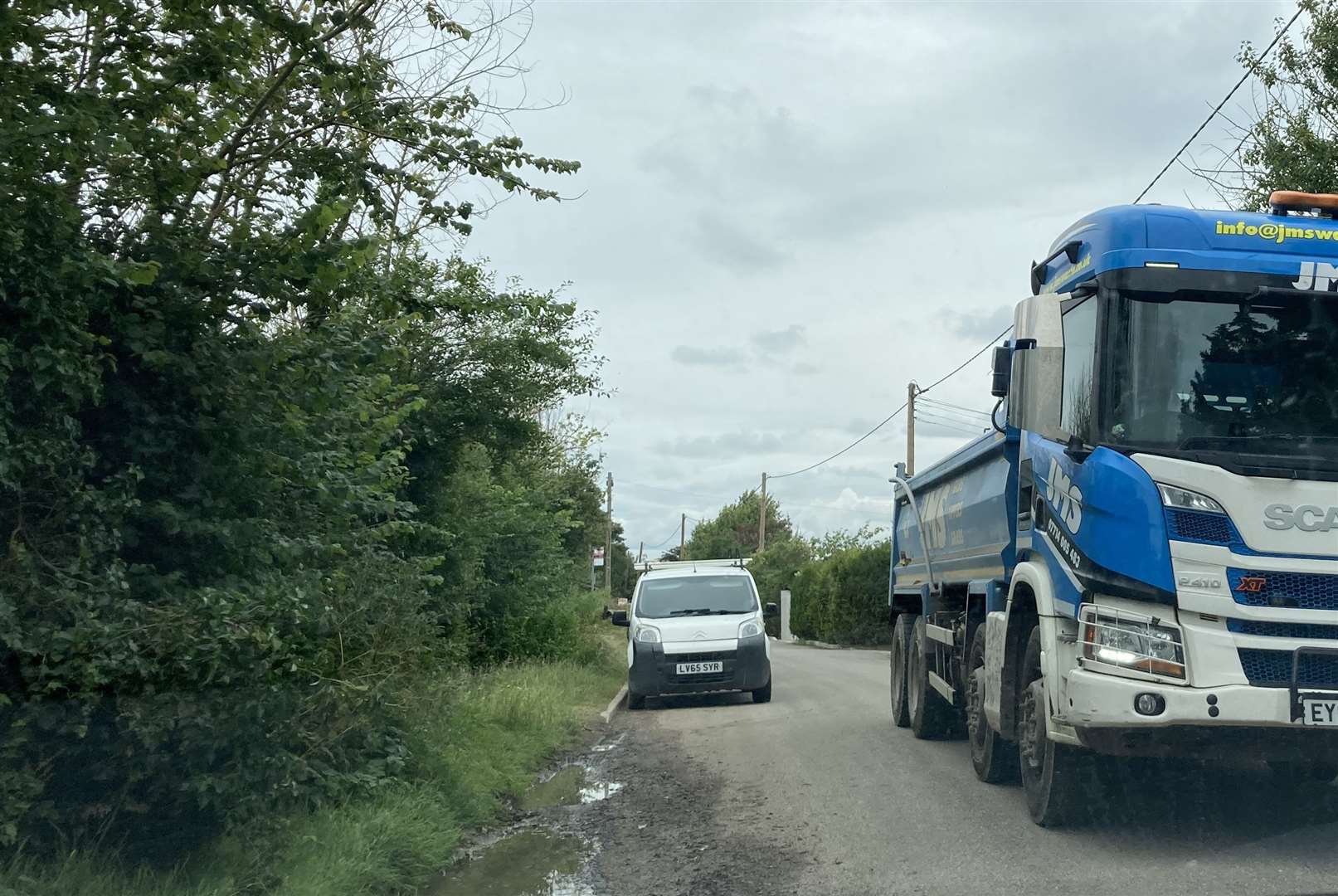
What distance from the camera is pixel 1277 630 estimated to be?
600cm

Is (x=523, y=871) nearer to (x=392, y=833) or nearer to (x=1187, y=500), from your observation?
(x=392, y=833)

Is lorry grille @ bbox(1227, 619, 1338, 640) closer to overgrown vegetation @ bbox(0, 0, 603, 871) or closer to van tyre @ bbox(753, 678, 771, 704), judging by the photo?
overgrown vegetation @ bbox(0, 0, 603, 871)

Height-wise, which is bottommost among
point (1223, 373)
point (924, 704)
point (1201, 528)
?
point (924, 704)

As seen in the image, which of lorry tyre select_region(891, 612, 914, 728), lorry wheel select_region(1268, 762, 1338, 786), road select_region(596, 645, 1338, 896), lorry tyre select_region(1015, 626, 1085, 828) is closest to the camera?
road select_region(596, 645, 1338, 896)

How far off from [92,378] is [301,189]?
2.94 m

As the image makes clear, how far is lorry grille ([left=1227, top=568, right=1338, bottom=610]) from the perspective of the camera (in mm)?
5973

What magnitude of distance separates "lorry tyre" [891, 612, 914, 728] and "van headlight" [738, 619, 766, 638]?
8.92 feet

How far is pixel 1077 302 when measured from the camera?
6984 mm

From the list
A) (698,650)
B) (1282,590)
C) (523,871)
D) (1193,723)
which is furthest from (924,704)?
(1282,590)

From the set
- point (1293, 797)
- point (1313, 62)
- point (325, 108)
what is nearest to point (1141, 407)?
point (1293, 797)

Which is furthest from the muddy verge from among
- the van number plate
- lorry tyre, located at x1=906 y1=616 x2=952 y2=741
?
the van number plate

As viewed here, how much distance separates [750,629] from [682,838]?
8.43 m

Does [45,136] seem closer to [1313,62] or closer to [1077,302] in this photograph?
[1077,302]

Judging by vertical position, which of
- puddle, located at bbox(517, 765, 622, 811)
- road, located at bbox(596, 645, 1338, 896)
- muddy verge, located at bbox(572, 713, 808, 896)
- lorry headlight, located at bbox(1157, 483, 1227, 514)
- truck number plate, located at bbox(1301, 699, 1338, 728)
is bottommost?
puddle, located at bbox(517, 765, 622, 811)
